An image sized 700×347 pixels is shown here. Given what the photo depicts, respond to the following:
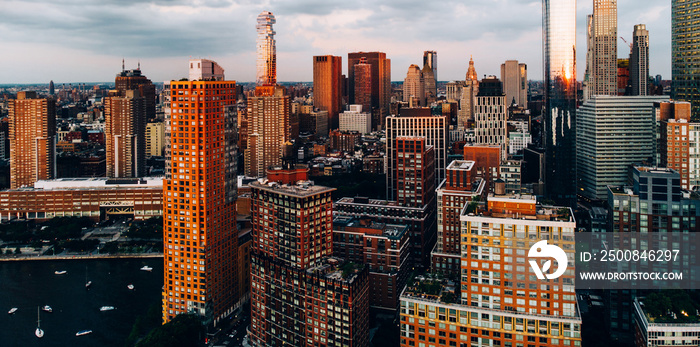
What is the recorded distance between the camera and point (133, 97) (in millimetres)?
138750

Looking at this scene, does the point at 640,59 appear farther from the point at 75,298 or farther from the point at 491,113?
the point at 75,298

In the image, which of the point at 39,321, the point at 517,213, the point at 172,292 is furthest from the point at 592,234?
the point at 39,321

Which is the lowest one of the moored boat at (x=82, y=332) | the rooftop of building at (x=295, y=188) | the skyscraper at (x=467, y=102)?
the moored boat at (x=82, y=332)

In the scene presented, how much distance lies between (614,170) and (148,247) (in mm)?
72415

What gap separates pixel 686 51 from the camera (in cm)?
8688

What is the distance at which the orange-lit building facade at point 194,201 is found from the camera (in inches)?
2227

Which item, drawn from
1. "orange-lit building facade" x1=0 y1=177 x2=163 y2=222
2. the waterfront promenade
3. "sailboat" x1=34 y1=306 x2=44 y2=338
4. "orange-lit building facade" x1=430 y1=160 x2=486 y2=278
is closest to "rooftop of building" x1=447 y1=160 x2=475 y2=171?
"orange-lit building facade" x1=430 y1=160 x2=486 y2=278

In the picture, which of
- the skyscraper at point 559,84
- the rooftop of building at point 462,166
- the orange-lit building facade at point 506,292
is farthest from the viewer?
the skyscraper at point 559,84

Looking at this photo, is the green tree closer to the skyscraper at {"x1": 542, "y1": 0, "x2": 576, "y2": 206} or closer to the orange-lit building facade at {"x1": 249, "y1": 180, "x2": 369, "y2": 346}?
the orange-lit building facade at {"x1": 249, "y1": 180, "x2": 369, "y2": 346}

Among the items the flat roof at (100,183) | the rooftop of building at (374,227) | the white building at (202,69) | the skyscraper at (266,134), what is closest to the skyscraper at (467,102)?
the skyscraper at (266,134)

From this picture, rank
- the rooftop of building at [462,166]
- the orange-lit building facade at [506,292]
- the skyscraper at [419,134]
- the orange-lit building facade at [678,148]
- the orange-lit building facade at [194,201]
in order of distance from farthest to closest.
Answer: the skyscraper at [419,134]
the rooftop of building at [462,166]
the orange-lit building facade at [678,148]
the orange-lit building facade at [194,201]
the orange-lit building facade at [506,292]

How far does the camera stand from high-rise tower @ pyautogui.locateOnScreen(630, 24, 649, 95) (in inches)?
4722

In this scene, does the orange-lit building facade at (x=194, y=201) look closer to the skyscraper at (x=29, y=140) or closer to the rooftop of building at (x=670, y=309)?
the rooftop of building at (x=670, y=309)

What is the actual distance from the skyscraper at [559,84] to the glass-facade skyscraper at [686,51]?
925 inches
